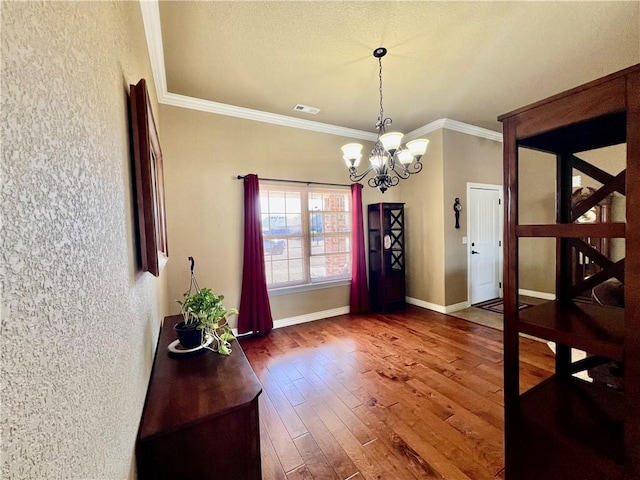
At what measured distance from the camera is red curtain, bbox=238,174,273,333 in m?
3.40

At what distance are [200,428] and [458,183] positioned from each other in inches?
176

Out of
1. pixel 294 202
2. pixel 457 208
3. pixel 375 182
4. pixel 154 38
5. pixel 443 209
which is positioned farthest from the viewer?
pixel 457 208

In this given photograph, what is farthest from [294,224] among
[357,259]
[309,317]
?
[309,317]

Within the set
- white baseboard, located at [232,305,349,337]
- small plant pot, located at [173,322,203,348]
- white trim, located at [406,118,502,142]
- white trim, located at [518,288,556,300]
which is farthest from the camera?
white trim, located at [518,288,556,300]

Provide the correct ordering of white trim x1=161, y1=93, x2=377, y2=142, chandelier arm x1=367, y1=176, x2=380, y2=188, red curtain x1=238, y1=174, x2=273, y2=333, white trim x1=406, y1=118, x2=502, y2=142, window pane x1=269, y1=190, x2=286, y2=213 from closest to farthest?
chandelier arm x1=367, y1=176, x2=380, y2=188 < white trim x1=161, y1=93, x2=377, y2=142 < red curtain x1=238, y1=174, x2=273, y2=333 < window pane x1=269, y1=190, x2=286, y2=213 < white trim x1=406, y1=118, x2=502, y2=142

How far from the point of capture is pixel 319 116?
3736 millimetres

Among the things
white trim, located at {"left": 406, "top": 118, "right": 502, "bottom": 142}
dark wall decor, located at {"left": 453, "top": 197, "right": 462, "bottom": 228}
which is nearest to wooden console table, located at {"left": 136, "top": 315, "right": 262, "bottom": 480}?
dark wall decor, located at {"left": 453, "top": 197, "right": 462, "bottom": 228}

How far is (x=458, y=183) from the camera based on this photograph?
4.25 meters

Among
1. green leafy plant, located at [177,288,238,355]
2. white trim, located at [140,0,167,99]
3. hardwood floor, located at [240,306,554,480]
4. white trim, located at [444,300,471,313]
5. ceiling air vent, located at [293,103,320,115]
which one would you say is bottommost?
hardwood floor, located at [240,306,554,480]

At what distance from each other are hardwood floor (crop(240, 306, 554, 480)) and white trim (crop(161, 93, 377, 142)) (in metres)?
2.88

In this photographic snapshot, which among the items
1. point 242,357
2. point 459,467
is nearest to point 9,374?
point 242,357

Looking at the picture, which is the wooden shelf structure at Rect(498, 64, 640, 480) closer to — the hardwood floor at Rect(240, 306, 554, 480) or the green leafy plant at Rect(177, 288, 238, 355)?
the hardwood floor at Rect(240, 306, 554, 480)

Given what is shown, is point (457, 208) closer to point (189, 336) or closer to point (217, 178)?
point (217, 178)

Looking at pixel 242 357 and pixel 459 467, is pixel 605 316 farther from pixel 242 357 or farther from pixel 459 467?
pixel 242 357
